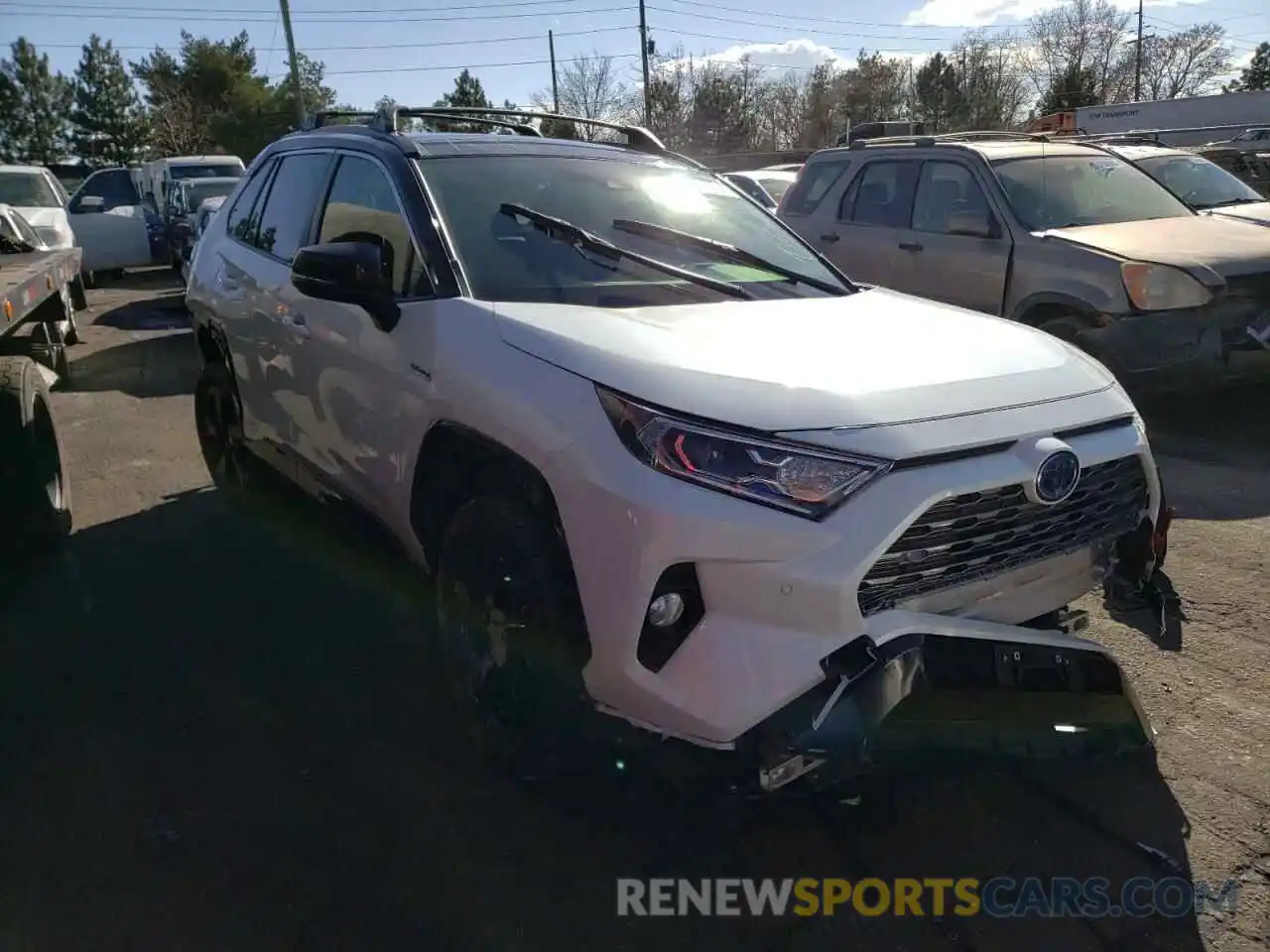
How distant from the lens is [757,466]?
2361 millimetres

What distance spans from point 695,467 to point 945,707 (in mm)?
791

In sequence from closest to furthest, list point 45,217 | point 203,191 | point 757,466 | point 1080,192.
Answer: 1. point 757,466
2. point 1080,192
3. point 45,217
4. point 203,191

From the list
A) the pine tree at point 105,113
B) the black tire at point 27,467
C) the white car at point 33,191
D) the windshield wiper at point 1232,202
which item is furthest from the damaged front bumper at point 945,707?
the pine tree at point 105,113

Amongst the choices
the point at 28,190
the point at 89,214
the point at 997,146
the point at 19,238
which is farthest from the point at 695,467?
the point at 89,214

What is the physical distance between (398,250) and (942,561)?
81.5 inches

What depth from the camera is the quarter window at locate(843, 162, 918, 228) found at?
793 centimetres

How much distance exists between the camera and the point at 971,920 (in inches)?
99.7

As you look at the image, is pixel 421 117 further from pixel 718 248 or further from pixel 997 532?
pixel 997 532

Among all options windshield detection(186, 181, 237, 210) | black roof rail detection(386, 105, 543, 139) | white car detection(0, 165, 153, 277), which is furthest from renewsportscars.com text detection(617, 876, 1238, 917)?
windshield detection(186, 181, 237, 210)

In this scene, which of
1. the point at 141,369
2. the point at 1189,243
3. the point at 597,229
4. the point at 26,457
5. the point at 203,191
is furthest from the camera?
the point at 203,191

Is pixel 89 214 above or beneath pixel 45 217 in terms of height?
beneath

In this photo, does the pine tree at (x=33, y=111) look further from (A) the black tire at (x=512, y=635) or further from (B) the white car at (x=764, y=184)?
(A) the black tire at (x=512, y=635)

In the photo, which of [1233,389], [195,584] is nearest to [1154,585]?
[195,584]

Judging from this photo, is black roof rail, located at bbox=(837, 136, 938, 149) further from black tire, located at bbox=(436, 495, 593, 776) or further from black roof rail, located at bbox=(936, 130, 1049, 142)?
black tire, located at bbox=(436, 495, 593, 776)
